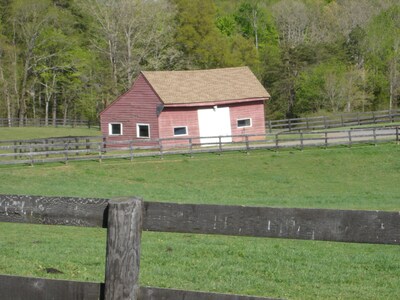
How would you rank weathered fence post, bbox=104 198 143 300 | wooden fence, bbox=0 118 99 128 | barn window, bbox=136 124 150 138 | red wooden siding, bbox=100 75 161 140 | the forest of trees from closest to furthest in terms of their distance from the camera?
1. weathered fence post, bbox=104 198 143 300
2. red wooden siding, bbox=100 75 161 140
3. barn window, bbox=136 124 150 138
4. the forest of trees
5. wooden fence, bbox=0 118 99 128

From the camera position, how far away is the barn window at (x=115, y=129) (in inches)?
1764

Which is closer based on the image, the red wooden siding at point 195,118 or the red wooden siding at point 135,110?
the red wooden siding at point 195,118

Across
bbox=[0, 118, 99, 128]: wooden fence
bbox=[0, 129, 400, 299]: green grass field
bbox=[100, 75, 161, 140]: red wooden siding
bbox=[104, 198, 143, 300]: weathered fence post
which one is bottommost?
bbox=[0, 129, 400, 299]: green grass field

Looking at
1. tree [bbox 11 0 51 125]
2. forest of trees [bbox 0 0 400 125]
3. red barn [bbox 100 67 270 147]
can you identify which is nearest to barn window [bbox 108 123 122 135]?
red barn [bbox 100 67 270 147]

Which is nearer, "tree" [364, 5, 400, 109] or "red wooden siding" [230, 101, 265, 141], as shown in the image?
"red wooden siding" [230, 101, 265, 141]

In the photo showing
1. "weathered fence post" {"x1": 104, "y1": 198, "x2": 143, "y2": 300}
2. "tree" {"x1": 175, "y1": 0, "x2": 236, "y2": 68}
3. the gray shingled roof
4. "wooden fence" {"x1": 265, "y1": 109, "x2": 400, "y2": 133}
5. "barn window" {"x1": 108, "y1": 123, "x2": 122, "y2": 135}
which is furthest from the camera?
"tree" {"x1": 175, "y1": 0, "x2": 236, "y2": 68}

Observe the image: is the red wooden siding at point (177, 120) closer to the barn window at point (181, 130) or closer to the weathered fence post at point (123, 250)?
the barn window at point (181, 130)

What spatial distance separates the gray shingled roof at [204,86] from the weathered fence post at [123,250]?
125 ft

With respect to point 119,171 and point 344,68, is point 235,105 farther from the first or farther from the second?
point 344,68

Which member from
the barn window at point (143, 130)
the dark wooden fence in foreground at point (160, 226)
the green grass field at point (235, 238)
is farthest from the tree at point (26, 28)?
the dark wooden fence in foreground at point (160, 226)

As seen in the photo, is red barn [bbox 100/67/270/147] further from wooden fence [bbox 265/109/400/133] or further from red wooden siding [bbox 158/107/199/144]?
Answer: wooden fence [bbox 265/109/400/133]

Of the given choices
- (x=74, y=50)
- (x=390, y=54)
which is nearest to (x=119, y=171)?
(x=74, y=50)

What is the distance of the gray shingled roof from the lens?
43.9 meters

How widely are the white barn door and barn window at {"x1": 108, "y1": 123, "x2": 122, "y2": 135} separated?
15.9 ft
